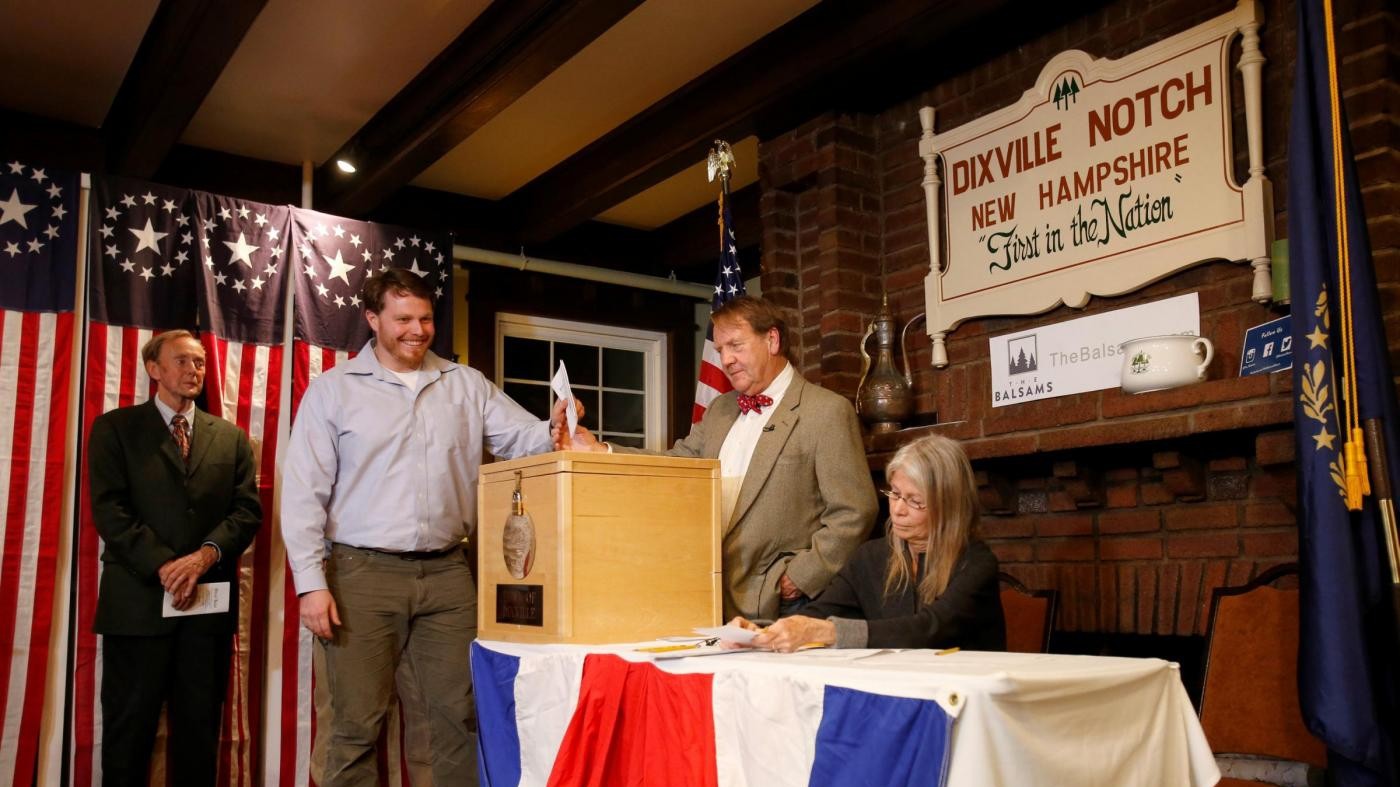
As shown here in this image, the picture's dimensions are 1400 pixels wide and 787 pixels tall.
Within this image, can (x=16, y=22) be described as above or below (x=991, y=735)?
above

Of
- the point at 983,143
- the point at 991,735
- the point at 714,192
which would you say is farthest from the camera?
the point at 714,192

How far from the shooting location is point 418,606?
9.49ft

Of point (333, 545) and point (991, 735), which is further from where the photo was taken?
point (333, 545)

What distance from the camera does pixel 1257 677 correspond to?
2.62m

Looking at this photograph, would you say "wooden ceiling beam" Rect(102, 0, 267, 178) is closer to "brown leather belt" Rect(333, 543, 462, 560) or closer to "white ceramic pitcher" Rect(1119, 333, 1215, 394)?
"brown leather belt" Rect(333, 543, 462, 560)

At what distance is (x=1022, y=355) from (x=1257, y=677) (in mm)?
1178

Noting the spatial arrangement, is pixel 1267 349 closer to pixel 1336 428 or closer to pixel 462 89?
pixel 1336 428

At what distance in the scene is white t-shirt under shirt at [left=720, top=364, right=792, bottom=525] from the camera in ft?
8.48

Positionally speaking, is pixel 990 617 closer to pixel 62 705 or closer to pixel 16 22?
pixel 62 705

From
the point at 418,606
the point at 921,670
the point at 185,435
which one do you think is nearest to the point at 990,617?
the point at 921,670

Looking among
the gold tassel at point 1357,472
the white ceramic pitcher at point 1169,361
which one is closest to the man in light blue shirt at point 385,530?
the white ceramic pitcher at point 1169,361

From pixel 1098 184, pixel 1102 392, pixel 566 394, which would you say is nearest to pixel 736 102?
pixel 1098 184

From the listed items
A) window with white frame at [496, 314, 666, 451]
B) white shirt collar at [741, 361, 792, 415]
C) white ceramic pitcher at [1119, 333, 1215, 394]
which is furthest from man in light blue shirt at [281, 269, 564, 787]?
window with white frame at [496, 314, 666, 451]

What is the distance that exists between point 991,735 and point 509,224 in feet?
15.2
